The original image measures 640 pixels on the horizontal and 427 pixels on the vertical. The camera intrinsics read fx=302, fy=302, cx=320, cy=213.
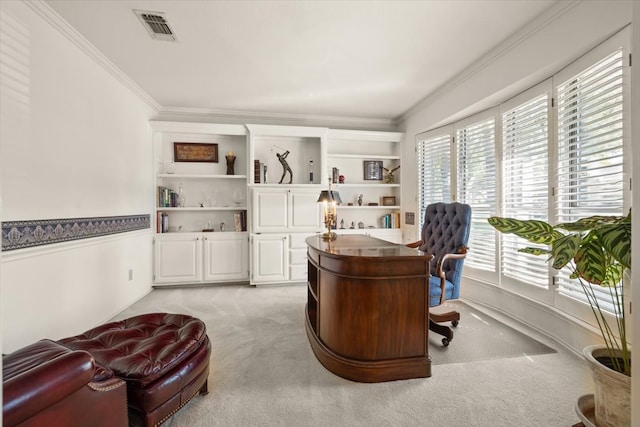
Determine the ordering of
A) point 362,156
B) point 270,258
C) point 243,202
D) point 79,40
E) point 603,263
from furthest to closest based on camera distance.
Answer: point 362,156, point 243,202, point 270,258, point 79,40, point 603,263

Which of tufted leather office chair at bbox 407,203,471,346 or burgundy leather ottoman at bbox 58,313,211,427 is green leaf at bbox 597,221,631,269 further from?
burgundy leather ottoman at bbox 58,313,211,427

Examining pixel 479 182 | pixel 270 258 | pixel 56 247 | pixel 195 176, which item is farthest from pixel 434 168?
pixel 56 247

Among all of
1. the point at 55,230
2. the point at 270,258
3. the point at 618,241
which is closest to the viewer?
the point at 618,241

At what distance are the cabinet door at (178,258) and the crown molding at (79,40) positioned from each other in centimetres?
192

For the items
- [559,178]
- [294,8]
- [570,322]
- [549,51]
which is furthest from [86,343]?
[549,51]

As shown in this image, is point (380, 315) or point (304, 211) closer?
point (380, 315)

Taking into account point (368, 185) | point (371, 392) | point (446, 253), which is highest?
point (368, 185)

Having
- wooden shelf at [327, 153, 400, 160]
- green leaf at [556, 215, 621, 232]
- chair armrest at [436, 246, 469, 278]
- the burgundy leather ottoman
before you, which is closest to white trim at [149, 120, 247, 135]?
wooden shelf at [327, 153, 400, 160]

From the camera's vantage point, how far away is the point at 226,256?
437 centimetres

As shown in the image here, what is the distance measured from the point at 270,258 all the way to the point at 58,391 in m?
3.22

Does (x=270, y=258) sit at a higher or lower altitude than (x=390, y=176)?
lower

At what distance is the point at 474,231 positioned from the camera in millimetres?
3598

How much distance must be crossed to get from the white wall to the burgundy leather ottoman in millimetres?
818

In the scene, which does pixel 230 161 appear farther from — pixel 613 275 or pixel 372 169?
pixel 613 275
